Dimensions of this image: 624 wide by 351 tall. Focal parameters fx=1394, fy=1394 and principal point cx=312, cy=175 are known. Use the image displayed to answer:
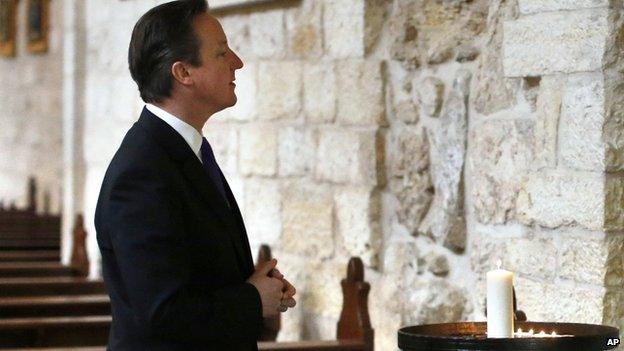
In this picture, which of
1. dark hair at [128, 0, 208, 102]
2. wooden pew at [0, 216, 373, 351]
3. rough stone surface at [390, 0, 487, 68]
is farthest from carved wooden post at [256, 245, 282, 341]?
dark hair at [128, 0, 208, 102]

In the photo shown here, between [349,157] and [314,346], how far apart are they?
0.81 metres

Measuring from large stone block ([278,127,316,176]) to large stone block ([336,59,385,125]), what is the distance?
0.25 meters

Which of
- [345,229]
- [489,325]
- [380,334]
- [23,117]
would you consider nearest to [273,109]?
[345,229]

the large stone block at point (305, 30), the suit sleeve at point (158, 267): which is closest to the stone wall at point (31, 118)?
the large stone block at point (305, 30)

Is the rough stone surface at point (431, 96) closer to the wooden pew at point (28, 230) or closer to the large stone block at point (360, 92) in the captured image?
the large stone block at point (360, 92)

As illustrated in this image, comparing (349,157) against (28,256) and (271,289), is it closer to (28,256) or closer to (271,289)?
(271,289)

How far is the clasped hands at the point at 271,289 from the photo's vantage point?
233cm

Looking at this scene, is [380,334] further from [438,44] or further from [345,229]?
[438,44]

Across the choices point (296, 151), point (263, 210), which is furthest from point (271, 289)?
point (263, 210)

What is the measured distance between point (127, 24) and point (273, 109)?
5.14 ft

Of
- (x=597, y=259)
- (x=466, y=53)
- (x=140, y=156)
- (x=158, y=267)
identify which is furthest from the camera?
(x=466, y=53)

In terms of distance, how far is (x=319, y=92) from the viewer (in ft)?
15.9

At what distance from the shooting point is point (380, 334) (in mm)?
4520

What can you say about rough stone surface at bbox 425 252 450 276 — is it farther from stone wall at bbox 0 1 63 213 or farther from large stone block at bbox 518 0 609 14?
stone wall at bbox 0 1 63 213
